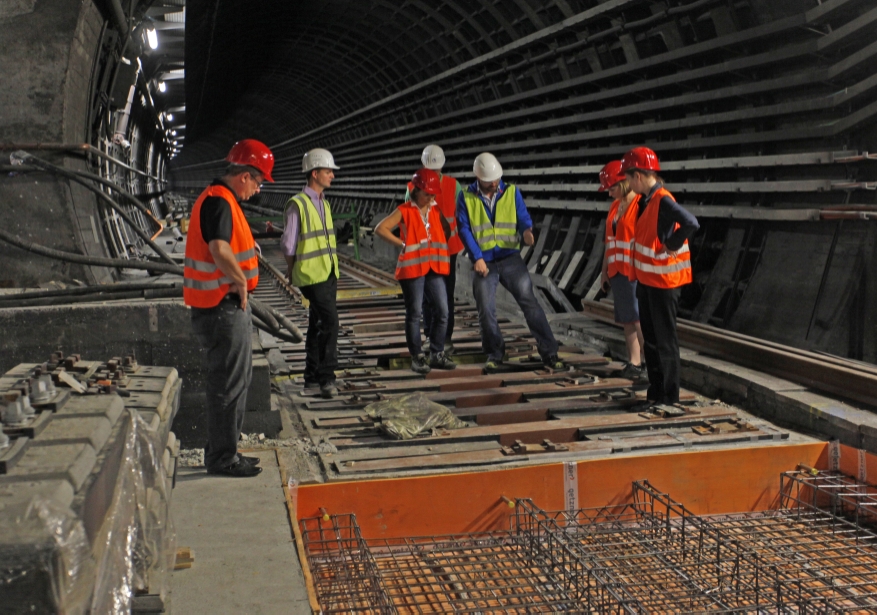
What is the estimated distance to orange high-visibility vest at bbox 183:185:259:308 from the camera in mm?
4672

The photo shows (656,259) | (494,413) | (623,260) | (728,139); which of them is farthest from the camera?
(728,139)

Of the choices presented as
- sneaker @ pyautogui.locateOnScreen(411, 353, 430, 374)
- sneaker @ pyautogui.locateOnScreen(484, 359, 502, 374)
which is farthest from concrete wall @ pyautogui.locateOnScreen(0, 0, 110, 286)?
sneaker @ pyautogui.locateOnScreen(484, 359, 502, 374)

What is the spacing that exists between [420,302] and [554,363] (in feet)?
4.24

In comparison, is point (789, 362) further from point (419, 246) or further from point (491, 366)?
point (419, 246)

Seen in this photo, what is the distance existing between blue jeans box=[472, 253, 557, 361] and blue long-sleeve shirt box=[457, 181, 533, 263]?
0.08m

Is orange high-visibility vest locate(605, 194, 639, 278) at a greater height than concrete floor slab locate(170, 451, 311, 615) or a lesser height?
greater

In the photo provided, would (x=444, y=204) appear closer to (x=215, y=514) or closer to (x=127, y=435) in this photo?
(x=215, y=514)

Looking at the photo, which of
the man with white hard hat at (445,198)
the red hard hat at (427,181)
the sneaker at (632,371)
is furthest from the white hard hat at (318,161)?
the sneaker at (632,371)

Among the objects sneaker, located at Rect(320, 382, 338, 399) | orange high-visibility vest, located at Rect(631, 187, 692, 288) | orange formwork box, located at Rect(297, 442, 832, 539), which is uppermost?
orange high-visibility vest, located at Rect(631, 187, 692, 288)

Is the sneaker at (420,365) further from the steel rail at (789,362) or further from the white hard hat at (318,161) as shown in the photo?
the steel rail at (789,362)

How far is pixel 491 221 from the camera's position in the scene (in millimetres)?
7527

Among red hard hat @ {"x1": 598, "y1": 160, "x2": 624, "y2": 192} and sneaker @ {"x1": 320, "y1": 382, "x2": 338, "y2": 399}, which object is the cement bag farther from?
red hard hat @ {"x1": 598, "y1": 160, "x2": 624, "y2": 192}

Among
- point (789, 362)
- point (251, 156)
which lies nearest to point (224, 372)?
point (251, 156)

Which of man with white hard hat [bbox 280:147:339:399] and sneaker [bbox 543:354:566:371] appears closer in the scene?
man with white hard hat [bbox 280:147:339:399]
